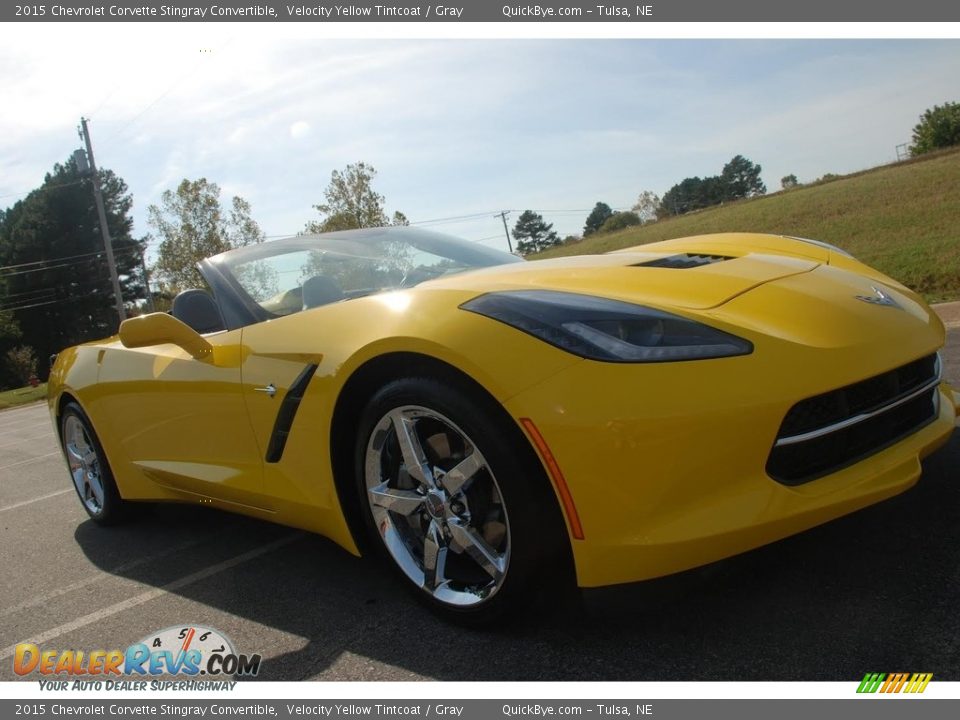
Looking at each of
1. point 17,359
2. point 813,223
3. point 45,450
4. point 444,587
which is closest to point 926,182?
point 813,223

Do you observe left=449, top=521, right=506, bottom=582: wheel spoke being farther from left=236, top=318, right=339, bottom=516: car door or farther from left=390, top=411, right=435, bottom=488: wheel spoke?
left=236, top=318, right=339, bottom=516: car door

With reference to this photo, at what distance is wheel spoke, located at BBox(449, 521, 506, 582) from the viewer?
215 cm

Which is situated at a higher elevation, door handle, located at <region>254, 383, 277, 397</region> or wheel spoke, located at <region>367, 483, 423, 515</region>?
door handle, located at <region>254, 383, 277, 397</region>

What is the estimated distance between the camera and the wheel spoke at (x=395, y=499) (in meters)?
2.36

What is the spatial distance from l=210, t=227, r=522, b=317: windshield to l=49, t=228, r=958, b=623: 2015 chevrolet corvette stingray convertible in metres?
0.02

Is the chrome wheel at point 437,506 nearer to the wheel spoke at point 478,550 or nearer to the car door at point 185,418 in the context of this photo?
the wheel spoke at point 478,550

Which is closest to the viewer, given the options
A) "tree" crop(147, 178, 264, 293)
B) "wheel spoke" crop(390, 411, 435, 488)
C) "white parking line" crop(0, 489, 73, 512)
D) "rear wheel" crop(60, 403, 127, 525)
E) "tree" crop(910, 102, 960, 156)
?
"wheel spoke" crop(390, 411, 435, 488)

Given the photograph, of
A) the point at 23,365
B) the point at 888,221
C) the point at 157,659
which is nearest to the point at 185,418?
the point at 157,659

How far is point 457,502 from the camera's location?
88.5 inches

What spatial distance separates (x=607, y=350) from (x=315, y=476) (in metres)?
1.12

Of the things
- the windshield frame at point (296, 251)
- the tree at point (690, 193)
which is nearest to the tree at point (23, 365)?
the windshield frame at point (296, 251)

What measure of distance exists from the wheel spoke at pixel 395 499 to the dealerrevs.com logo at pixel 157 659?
58cm

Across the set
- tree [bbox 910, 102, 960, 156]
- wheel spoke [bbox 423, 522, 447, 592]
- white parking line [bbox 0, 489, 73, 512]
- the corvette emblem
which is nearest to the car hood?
the corvette emblem
